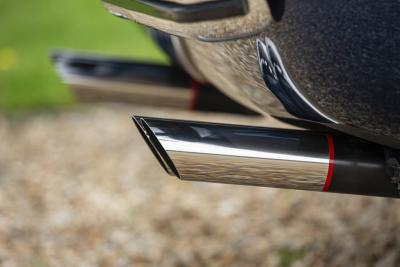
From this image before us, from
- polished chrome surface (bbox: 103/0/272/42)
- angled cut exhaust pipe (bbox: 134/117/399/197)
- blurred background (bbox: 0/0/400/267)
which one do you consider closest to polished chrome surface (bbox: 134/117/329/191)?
angled cut exhaust pipe (bbox: 134/117/399/197)

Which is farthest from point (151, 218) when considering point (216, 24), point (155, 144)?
point (216, 24)

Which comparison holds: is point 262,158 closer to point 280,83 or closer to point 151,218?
point 280,83

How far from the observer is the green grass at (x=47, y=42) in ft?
13.6

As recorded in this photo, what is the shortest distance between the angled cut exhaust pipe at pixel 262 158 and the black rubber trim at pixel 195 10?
21 cm

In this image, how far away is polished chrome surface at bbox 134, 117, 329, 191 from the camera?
4.34 ft

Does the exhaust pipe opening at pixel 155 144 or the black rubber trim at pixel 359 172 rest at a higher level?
the exhaust pipe opening at pixel 155 144

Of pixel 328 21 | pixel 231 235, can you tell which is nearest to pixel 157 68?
pixel 231 235

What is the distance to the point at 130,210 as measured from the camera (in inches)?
111

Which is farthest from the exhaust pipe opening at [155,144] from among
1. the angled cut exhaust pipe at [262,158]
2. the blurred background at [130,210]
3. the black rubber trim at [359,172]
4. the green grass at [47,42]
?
the green grass at [47,42]

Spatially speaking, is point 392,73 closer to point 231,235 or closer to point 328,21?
point 328,21

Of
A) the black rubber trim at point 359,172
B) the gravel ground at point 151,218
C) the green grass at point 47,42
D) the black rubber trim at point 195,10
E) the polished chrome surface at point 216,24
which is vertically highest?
the black rubber trim at point 195,10

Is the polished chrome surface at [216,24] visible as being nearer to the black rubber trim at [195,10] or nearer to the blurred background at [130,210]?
the black rubber trim at [195,10]

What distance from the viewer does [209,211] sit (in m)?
2.81

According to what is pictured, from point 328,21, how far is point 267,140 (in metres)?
0.25
